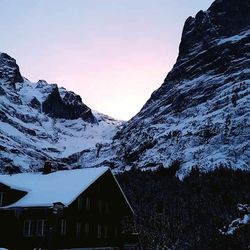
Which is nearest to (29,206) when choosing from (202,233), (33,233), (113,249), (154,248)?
(33,233)

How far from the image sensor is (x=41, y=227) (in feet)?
129

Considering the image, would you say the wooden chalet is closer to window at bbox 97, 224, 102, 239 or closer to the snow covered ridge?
window at bbox 97, 224, 102, 239

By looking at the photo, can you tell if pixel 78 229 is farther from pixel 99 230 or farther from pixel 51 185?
pixel 51 185

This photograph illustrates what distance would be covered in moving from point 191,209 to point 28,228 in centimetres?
11139

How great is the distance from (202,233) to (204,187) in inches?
1557

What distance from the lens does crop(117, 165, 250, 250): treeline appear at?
118 meters

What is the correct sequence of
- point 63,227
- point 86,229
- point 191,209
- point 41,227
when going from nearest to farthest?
1. point 41,227
2. point 63,227
3. point 86,229
4. point 191,209

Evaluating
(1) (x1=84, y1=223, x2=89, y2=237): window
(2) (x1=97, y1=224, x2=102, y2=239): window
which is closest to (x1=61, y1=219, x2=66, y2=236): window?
(1) (x1=84, y1=223, x2=89, y2=237): window

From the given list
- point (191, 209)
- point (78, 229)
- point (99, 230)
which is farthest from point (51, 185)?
point (191, 209)

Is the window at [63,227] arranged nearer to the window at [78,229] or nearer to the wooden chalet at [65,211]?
the wooden chalet at [65,211]

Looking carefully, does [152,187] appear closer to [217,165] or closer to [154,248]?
[217,165]

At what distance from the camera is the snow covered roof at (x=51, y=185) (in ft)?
126

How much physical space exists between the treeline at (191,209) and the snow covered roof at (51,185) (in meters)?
67.1

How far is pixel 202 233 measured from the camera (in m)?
126
